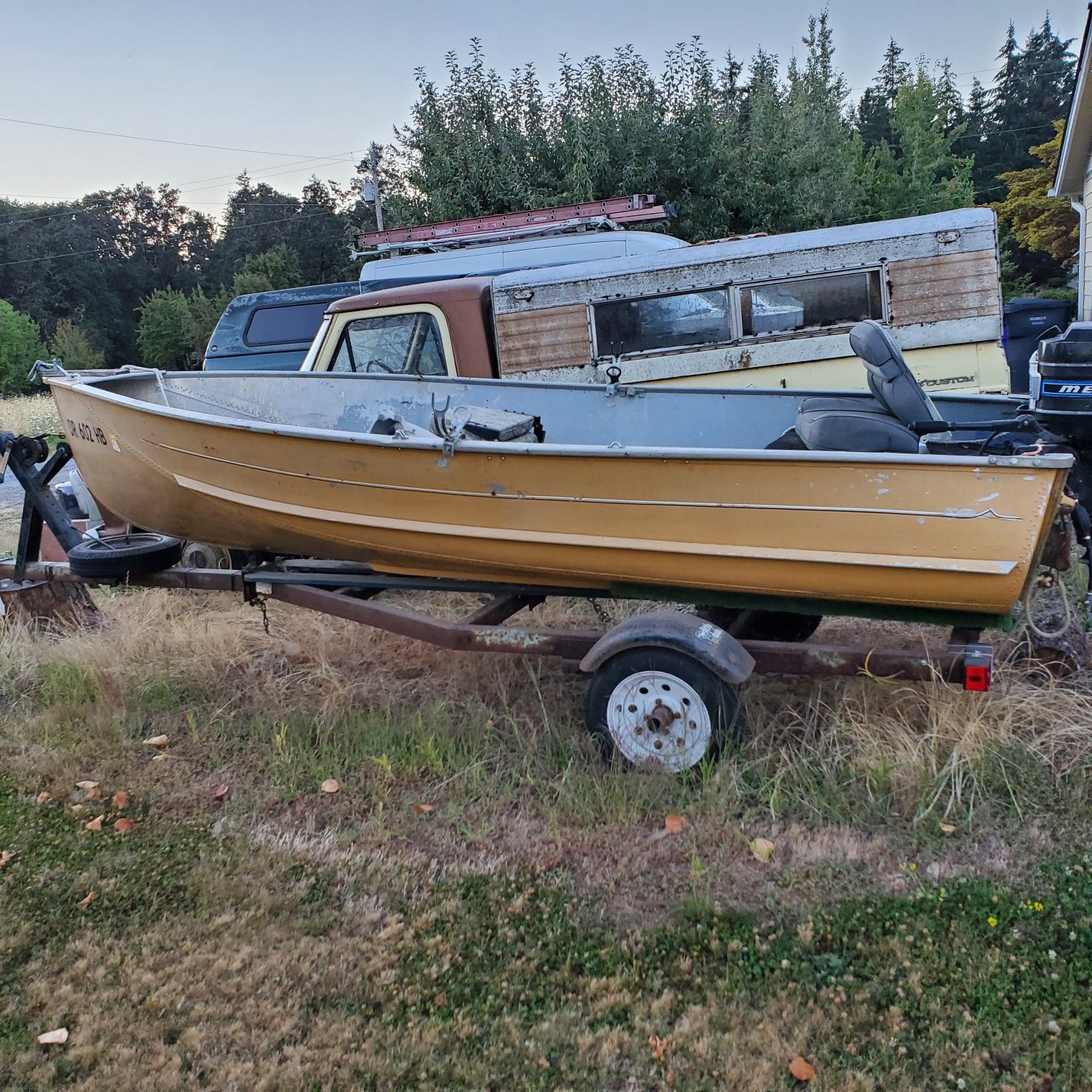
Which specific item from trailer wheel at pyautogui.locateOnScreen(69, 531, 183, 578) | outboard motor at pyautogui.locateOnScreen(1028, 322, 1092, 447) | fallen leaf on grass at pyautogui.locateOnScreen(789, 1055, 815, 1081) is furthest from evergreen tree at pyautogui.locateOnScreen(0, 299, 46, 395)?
fallen leaf on grass at pyautogui.locateOnScreen(789, 1055, 815, 1081)

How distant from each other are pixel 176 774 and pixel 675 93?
13832 mm

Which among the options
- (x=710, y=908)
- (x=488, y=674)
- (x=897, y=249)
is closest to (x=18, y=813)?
(x=488, y=674)

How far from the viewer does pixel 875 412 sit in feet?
12.1

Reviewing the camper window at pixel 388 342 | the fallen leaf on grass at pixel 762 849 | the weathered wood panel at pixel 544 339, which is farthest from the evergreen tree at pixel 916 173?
the fallen leaf on grass at pixel 762 849

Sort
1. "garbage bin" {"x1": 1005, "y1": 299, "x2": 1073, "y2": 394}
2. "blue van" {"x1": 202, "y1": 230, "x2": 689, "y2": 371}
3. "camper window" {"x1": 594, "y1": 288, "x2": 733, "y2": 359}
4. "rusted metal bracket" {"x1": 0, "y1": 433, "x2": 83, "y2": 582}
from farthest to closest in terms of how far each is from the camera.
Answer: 1. "garbage bin" {"x1": 1005, "y1": 299, "x2": 1073, "y2": 394}
2. "blue van" {"x1": 202, "y1": 230, "x2": 689, "y2": 371}
3. "camper window" {"x1": 594, "y1": 288, "x2": 733, "y2": 359}
4. "rusted metal bracket" {"x1": 0, "y1": 433, "x2": 83, "y2": 582}

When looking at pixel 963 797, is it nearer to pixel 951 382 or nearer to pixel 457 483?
pixel 457 483

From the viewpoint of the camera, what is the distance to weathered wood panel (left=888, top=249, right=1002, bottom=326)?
5.87 metres

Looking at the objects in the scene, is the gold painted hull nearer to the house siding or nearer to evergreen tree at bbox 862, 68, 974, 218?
the house siding

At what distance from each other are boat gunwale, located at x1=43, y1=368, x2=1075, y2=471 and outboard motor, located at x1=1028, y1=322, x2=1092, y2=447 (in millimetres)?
821

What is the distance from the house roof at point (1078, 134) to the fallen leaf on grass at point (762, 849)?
12303 mm

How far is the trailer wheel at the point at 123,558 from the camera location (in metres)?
3.91

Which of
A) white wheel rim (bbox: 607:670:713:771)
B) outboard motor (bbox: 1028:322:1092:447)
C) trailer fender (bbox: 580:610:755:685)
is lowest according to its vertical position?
white wheel rim (bbox: 607:670:713:771)

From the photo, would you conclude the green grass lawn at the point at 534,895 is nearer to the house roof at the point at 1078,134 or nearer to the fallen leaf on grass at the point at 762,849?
the fallen leaf on grass at the point at 762,849

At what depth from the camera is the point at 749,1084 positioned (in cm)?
190
